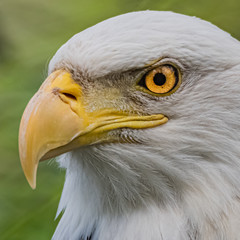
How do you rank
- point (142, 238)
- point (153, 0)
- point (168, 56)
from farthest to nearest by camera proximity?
point (153, 0), point (142, 238), point (168, 56)

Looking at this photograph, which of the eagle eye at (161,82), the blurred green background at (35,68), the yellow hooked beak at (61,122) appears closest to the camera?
the yellow hooked beak at (61,122)

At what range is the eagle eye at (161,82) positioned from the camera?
89.1 inches

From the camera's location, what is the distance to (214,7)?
360 cm

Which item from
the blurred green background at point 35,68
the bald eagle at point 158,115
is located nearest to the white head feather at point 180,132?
the bald eagle at point 158,115

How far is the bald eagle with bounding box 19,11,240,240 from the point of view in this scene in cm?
221

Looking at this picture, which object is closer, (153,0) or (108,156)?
(108,156)

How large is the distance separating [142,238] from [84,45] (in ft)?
2.39

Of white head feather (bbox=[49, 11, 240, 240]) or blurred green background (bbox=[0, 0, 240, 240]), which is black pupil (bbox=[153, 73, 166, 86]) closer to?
white head feather (bbox=[49, 11, 240, 240])

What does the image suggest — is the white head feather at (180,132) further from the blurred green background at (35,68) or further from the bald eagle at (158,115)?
the blurred green background at (35,68)

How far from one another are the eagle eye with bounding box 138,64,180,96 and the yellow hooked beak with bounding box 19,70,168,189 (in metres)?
0.09

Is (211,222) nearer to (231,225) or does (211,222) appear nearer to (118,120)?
(231,225)

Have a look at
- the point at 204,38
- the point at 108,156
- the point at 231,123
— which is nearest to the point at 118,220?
the point at 108,156

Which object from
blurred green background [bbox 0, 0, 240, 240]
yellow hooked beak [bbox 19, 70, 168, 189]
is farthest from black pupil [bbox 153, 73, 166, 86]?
blurred green background [bbox 0, 0, 240, 240]

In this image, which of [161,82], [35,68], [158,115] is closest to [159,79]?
[161,82]
